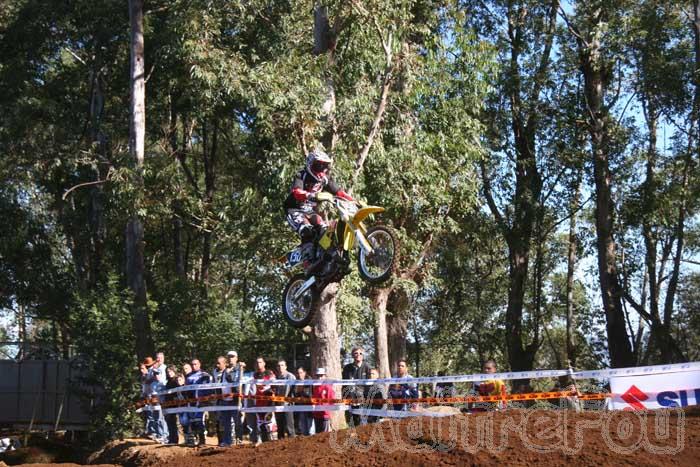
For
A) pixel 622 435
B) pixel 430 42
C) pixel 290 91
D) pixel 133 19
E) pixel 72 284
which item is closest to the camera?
pixel 622 435

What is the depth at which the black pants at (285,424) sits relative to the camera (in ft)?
46.2

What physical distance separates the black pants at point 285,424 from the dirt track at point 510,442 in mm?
2702

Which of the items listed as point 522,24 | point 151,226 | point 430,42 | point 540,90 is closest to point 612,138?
point 540,90

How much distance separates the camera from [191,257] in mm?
38562

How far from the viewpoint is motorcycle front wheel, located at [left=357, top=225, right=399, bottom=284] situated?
11961 millimetres

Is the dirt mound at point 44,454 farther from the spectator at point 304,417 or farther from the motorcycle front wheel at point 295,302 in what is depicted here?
the motorcycle front wheel at point 295,302

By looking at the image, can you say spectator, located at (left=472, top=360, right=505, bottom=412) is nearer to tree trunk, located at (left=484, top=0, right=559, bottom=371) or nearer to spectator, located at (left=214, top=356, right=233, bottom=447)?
spectator, located at (left=214, top=356, right=233, bottom=447)

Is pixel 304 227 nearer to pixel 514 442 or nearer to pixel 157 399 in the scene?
pixel 514 442

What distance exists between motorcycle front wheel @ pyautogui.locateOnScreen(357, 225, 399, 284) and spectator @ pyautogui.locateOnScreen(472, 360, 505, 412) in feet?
6.50

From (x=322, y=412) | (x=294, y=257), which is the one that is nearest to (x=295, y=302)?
(x=294, y=257)

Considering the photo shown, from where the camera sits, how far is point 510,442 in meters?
9.25

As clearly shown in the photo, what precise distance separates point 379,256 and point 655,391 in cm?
411

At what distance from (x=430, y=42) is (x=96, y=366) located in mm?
12052

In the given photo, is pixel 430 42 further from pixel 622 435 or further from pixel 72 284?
pixel 72 284
